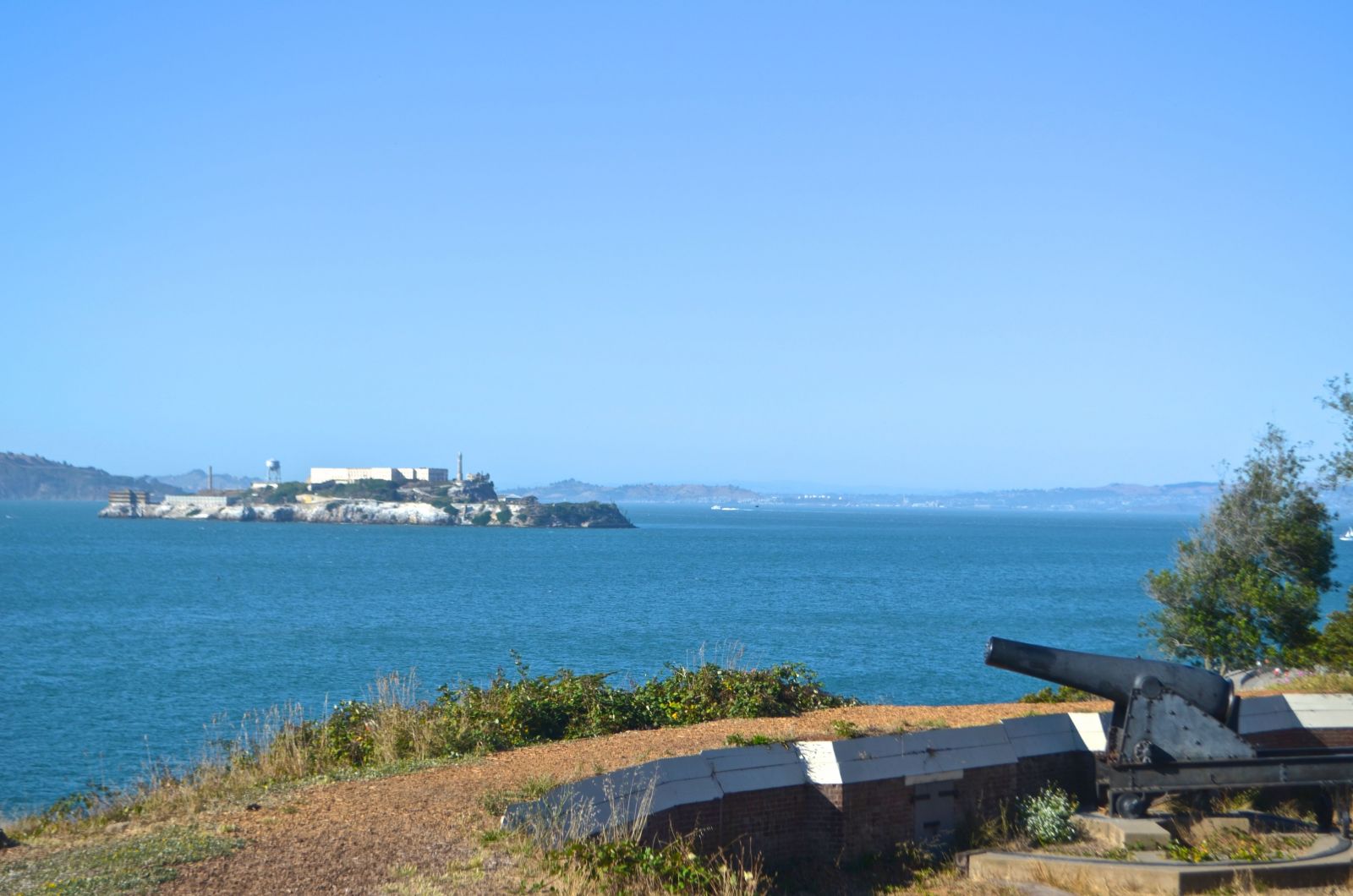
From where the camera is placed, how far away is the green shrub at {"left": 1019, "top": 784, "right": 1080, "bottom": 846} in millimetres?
10016

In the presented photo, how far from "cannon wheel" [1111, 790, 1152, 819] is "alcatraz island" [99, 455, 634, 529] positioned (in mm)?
152676

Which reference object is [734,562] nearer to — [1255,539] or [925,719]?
[1255,539]

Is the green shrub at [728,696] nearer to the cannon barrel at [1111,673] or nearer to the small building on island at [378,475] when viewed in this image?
the cannon barrel at [1111,673]

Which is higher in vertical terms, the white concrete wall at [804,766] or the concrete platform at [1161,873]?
the white concrete wall at [804,766]

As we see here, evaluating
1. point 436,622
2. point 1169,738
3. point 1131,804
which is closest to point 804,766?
point 1131,804

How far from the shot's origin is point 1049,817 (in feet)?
33.2

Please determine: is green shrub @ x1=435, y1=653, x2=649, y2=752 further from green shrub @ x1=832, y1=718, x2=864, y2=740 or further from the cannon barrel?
the cannon barrel

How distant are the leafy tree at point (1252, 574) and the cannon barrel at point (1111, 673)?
13.1m

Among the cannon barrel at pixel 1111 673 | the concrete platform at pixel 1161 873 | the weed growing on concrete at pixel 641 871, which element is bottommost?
the concrete platform at pixel 1161 873

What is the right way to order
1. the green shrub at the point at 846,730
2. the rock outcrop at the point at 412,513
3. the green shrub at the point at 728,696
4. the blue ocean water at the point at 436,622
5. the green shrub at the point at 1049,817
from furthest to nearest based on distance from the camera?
the rock outcrop at the point at 412,513
the blue ocean water at the point at 436,622
the green shrub at the point at 728,696
the green shrub at the point at 846,730
the green shrub at the point at 1049,817

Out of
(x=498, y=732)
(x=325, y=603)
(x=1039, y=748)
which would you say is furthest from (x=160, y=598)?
(x=1039, y=748)

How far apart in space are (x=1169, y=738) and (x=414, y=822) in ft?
19.7

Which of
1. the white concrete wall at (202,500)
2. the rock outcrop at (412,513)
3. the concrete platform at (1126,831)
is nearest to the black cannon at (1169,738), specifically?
the concrete platform at (1126,831)

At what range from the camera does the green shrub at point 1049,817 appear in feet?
32.9
